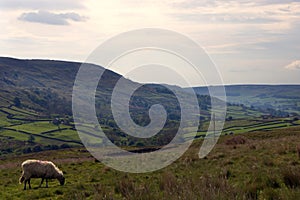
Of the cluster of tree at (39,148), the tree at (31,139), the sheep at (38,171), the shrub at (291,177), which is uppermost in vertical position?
the shrub at (291,177)

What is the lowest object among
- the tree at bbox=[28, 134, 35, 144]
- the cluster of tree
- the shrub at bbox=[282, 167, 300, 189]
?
the cluster of tree

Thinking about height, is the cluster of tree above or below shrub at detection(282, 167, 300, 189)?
below

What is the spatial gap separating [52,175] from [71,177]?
2691mm

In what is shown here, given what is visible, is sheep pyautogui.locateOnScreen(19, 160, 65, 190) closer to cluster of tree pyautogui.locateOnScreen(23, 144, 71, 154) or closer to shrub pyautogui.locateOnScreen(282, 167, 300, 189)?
shrub pyautogui.locateOnScreen(282, 167, 300, 189)

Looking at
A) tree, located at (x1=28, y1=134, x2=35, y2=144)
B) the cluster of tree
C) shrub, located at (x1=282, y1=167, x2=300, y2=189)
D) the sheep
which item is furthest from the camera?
tree, located at (x1=28, y1=134, x2=35, y2=144)

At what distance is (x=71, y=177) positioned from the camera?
66.2 ft

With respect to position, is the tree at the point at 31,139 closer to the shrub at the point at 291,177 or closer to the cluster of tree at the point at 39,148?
the cluster of tree at the point at 39,148

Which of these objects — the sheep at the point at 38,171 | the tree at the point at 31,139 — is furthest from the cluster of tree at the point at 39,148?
the sheep at the point at 38,171

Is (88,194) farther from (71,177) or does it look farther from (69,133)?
(69,133)

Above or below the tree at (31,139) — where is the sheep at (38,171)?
above

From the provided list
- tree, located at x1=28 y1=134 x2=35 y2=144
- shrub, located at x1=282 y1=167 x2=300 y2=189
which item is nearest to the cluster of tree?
tree, located at x1=28 y1=134 x2=35 y2=144

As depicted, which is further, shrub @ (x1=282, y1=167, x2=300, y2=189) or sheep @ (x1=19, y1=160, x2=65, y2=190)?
sheep @ (x1=19, y1=160, x2=65, y2=190)

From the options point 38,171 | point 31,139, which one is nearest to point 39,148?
point 31,139

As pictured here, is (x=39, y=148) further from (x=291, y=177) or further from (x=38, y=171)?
(x=291, y=177)
